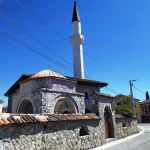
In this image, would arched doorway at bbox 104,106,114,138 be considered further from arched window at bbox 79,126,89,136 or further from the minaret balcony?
the minaret balcony

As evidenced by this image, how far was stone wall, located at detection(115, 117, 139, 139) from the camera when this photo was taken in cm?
1379

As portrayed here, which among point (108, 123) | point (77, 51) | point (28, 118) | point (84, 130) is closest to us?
point (28, 118)

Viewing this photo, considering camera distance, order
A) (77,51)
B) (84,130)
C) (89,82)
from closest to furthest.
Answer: (84,130), (89,82), (77,51)

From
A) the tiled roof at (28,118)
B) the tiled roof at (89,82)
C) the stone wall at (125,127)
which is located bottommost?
the stone wall at (125,127)

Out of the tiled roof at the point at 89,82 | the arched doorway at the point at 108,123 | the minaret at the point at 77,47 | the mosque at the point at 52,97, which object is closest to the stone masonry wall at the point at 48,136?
the mosque at the point at 52,97

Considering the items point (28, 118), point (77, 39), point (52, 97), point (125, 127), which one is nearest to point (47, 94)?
point (52, 97)

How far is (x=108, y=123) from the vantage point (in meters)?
13.3

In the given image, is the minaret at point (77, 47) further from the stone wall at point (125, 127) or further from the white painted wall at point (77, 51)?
the stone wall at point (125, 127)

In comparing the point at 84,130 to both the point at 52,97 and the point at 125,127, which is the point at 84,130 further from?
the point at 125,127

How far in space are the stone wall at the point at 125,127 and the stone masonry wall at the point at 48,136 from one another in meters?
4.10

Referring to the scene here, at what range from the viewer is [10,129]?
5.67 meters

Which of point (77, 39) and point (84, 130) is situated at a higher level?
point (77, 39)

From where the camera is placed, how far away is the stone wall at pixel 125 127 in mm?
13793

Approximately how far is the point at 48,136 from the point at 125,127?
10.2 m
